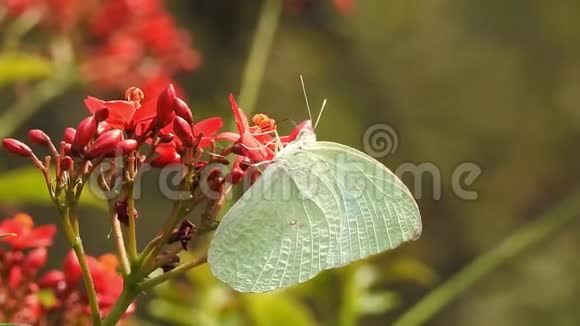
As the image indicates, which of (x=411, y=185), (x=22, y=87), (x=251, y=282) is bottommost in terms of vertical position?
(x=411, y=185)

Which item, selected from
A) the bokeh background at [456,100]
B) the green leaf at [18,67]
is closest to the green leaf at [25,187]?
the green leaf at [18,67]

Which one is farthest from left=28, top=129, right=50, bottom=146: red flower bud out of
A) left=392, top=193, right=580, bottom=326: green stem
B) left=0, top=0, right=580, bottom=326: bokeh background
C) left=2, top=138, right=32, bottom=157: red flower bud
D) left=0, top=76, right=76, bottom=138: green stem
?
left=0, top=0, right=580, bottom=326: bokeh background

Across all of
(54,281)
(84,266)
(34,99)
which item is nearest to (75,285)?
(54,281)

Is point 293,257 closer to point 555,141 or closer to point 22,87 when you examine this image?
point 22,87

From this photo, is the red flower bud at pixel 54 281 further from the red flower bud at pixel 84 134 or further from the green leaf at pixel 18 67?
the green leaf at pixel 18 67

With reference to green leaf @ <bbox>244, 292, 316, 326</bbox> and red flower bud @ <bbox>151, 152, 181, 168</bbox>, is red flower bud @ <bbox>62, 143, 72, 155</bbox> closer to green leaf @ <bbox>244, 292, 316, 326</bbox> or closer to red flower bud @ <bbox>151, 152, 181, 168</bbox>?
red flower bud @ <bbox>151, 152, 181, 168</bbox>

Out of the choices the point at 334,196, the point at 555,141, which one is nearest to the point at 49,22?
the point at 334,196

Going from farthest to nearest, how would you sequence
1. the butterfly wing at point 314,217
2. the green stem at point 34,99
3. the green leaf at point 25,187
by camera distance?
the green stem at point 34,99 < the green leaf at point 25,187 < the butterfly wing at point 314,217
